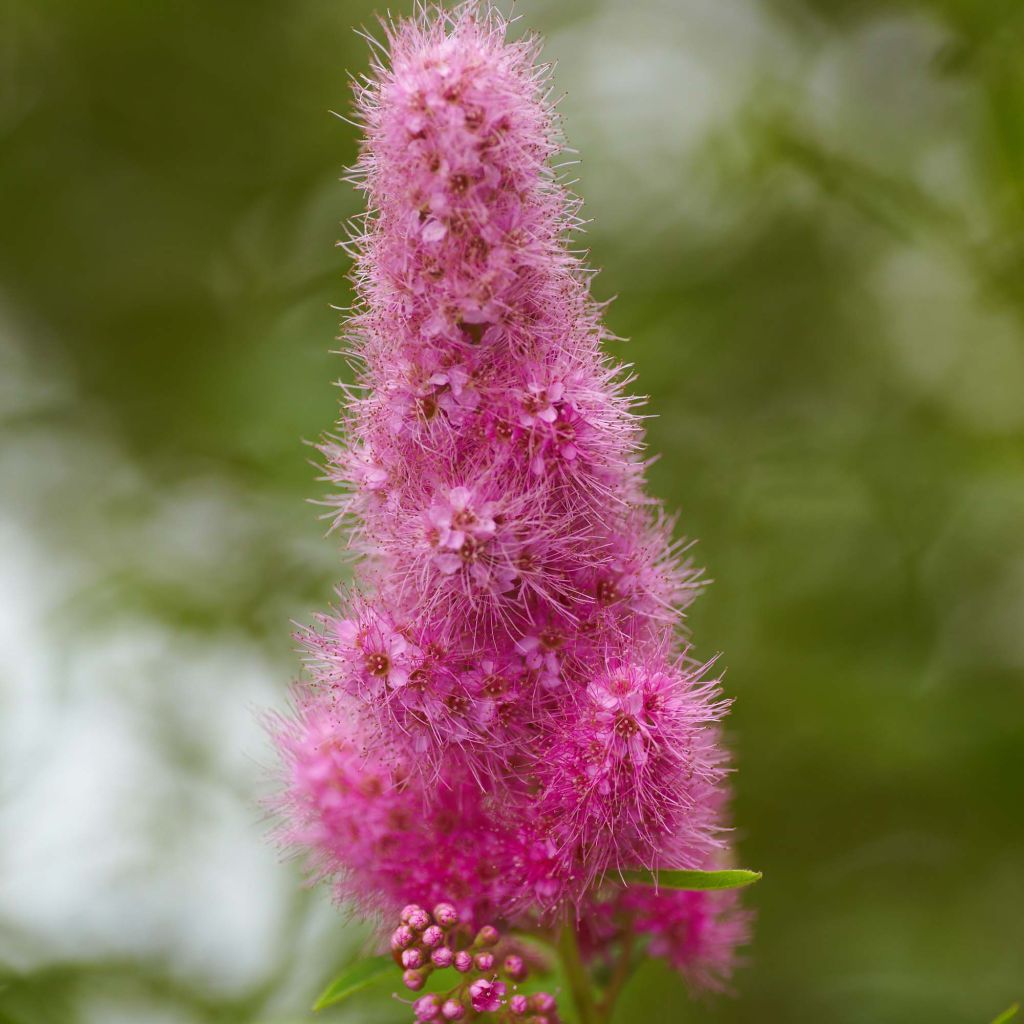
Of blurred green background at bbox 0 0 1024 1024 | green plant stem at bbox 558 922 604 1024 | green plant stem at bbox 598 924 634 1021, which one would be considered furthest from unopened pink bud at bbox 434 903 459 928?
blurred green background at bbox 0 0 1024 1024

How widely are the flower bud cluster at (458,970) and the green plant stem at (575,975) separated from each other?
Answer: 93mm

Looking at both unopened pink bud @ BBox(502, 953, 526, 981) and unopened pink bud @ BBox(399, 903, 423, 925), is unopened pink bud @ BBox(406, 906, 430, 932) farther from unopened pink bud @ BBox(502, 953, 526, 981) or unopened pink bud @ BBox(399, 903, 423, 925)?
unopened pink bud @ BBox(502, 953, 526, 981)

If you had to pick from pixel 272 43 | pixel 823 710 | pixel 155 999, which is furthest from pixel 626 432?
pixel 272 43

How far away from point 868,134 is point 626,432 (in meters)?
3.56

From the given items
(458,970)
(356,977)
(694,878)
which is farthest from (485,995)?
(694,878)

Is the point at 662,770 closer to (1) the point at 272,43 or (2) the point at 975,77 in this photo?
(2) the point at 975,77

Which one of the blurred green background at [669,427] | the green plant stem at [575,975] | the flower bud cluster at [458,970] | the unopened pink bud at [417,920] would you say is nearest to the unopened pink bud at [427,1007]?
the flower bud cluster at [458,970]

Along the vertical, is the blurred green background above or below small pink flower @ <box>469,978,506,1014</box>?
above

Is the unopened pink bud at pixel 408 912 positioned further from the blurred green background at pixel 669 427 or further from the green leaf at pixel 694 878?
the blurred green background at pixel 669 427

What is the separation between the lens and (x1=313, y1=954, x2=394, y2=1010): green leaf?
1.94 meters

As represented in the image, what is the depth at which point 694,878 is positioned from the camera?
5.98 feet

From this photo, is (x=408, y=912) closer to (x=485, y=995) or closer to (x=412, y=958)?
(x=412, y=958)

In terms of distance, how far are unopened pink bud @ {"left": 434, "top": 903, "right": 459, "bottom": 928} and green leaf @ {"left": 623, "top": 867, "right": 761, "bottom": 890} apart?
309 mm

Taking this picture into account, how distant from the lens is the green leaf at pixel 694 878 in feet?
5.60
